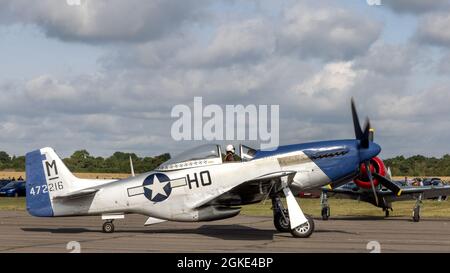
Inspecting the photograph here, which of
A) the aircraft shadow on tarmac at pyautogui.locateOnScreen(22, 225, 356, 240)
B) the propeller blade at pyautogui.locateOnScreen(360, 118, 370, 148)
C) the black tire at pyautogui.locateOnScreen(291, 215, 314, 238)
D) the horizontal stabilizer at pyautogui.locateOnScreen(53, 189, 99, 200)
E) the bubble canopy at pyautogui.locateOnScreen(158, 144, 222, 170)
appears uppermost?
the propeller blade at pyautogui.locateOnScreen(360, 118, 370, 148)

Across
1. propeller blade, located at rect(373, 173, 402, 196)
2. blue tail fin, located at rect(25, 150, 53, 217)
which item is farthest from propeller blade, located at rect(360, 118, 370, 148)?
blue tail fin, located at rect(25, 150, 53, 217)

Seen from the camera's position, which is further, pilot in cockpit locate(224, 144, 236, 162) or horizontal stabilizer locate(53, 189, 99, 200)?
horizontal stabilizer locate(53, 189, 99, 200)

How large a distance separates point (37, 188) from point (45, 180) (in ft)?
1.02

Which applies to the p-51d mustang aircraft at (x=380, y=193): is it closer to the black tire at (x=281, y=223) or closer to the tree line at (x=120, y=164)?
the black tire at (x=281, y=223)

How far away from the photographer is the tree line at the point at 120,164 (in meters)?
79.0

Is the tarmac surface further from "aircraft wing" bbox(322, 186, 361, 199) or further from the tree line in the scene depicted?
the tree line

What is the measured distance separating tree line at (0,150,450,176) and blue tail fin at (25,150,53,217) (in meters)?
41.0

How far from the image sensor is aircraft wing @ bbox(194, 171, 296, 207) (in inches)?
668

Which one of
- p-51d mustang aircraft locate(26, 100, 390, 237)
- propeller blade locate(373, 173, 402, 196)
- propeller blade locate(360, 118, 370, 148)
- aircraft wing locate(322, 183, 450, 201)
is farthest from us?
aircraft wing locate(322, 183, 450, 201)

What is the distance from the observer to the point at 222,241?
55.5 feet

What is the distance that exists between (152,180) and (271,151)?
3.26 m

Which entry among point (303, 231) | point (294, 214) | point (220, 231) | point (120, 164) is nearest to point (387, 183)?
point (220, 231)

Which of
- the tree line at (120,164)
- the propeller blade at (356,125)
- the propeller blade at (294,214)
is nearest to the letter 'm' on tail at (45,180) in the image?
the propeller blade at (294,214)
